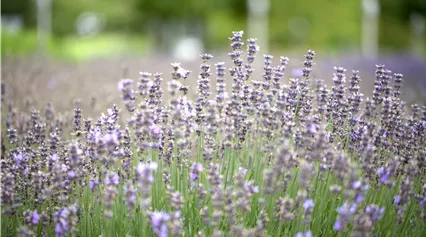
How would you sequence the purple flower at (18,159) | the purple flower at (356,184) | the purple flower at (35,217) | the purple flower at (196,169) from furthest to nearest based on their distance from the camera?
1. the purple flower at (18,159)
2. the purple flower at (196,169)
3. the purple flower at (35,217)
4. the purple flower at (356,184)

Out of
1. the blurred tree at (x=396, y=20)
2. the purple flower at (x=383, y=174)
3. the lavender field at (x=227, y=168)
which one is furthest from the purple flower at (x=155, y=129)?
the blurred tree at (x=396, y=20)

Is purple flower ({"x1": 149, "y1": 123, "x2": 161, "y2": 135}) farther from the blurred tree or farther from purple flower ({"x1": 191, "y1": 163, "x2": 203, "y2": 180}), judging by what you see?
the blurred tree

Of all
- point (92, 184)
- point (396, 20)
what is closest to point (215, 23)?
point (396, 20)

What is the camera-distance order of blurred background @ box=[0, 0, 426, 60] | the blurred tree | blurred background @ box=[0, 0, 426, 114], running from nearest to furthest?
blurred background @ box=[0, 0, 426, 114], blurred background @ box=[0, 0, 426, 60], the blurred tree

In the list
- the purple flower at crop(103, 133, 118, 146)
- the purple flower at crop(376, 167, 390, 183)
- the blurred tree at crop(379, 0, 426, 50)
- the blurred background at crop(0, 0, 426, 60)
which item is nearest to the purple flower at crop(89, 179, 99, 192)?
the purple flower at crop(103, 133, 118, 146)

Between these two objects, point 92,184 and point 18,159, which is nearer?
point 92,184

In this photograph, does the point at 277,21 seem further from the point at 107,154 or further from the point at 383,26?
the point at 107,154

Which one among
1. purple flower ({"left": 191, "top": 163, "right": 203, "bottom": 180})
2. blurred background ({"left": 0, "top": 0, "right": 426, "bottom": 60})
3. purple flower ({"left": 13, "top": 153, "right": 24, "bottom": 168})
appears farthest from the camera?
blurred background ({"left": 0, "top": 0, "right": 426, "bottom": 60})

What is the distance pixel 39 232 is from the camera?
8.30 feet

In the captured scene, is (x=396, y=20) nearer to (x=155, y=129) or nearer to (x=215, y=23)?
(x=215, y=23)

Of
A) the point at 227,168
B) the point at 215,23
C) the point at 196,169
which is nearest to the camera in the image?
the point at 196,169

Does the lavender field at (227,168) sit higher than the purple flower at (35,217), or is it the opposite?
the lavender field at (227,168)

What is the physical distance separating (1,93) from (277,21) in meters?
27.2

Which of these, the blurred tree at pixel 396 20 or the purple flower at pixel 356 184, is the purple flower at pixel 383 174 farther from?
the blurred tree at pixel 396 20
